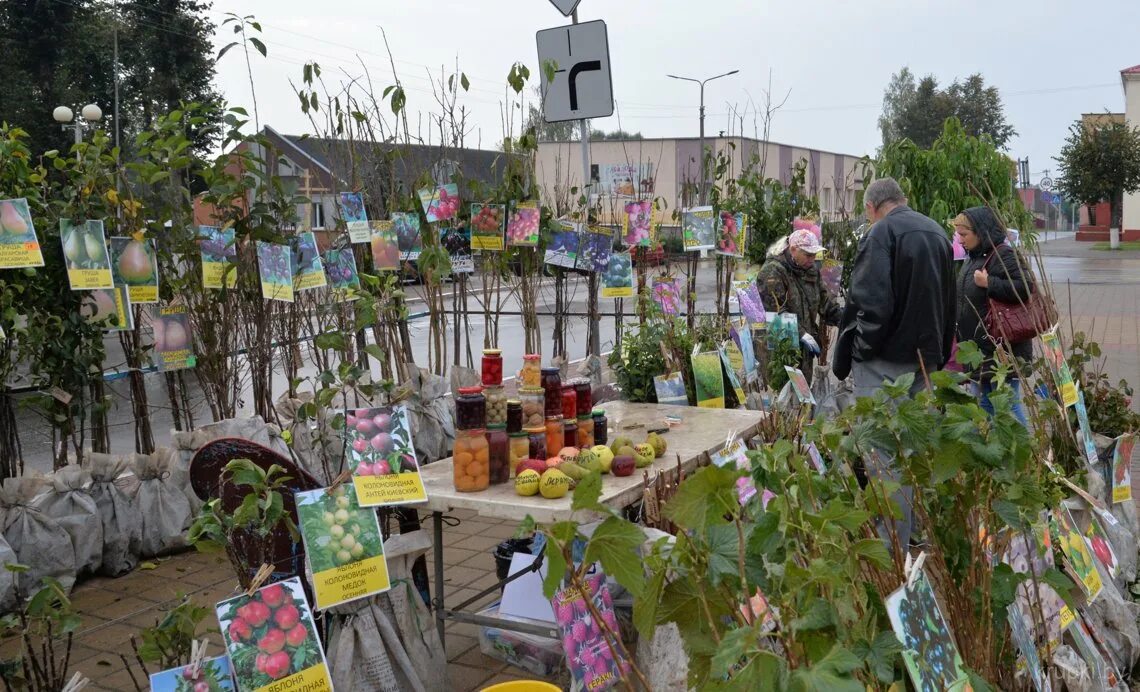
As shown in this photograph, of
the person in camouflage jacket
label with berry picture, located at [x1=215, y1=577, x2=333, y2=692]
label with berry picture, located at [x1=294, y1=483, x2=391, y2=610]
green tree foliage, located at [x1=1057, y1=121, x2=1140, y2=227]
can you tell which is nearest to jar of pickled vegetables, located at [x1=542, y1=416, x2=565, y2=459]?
label with berry picture, located at [x1=294, y1=483, x2=391, y2=610]

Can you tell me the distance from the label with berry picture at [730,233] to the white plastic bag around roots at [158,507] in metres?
3.79

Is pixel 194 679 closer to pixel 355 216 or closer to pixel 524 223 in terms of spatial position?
pixel 355 216

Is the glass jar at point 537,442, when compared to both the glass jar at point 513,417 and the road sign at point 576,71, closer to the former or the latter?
the glass jar at point 513,417

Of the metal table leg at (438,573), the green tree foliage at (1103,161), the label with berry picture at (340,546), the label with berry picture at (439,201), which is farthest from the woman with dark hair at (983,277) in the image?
the green tree foliage at (1103,161)

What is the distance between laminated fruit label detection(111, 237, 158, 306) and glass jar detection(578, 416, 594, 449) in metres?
2.30

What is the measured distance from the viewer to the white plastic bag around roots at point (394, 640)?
2971 millimetres

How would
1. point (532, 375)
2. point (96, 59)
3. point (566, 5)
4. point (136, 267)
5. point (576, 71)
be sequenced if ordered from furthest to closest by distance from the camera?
1. point (96, 59)
2. point (566, 5)
3. point (576, 71)
4. point (136, 267)
5. point (532, 375)

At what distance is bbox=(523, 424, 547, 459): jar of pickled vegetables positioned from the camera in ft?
11.2

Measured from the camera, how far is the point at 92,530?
457 cm

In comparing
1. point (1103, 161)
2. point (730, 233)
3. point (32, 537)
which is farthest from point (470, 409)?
point (1103, 161)

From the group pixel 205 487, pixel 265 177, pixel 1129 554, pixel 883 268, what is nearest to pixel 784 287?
pixel 883 268

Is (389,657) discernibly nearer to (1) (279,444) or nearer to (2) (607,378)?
(1) (279,444)

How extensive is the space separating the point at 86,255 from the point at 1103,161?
39.7m

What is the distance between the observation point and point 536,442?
11.2 ft
